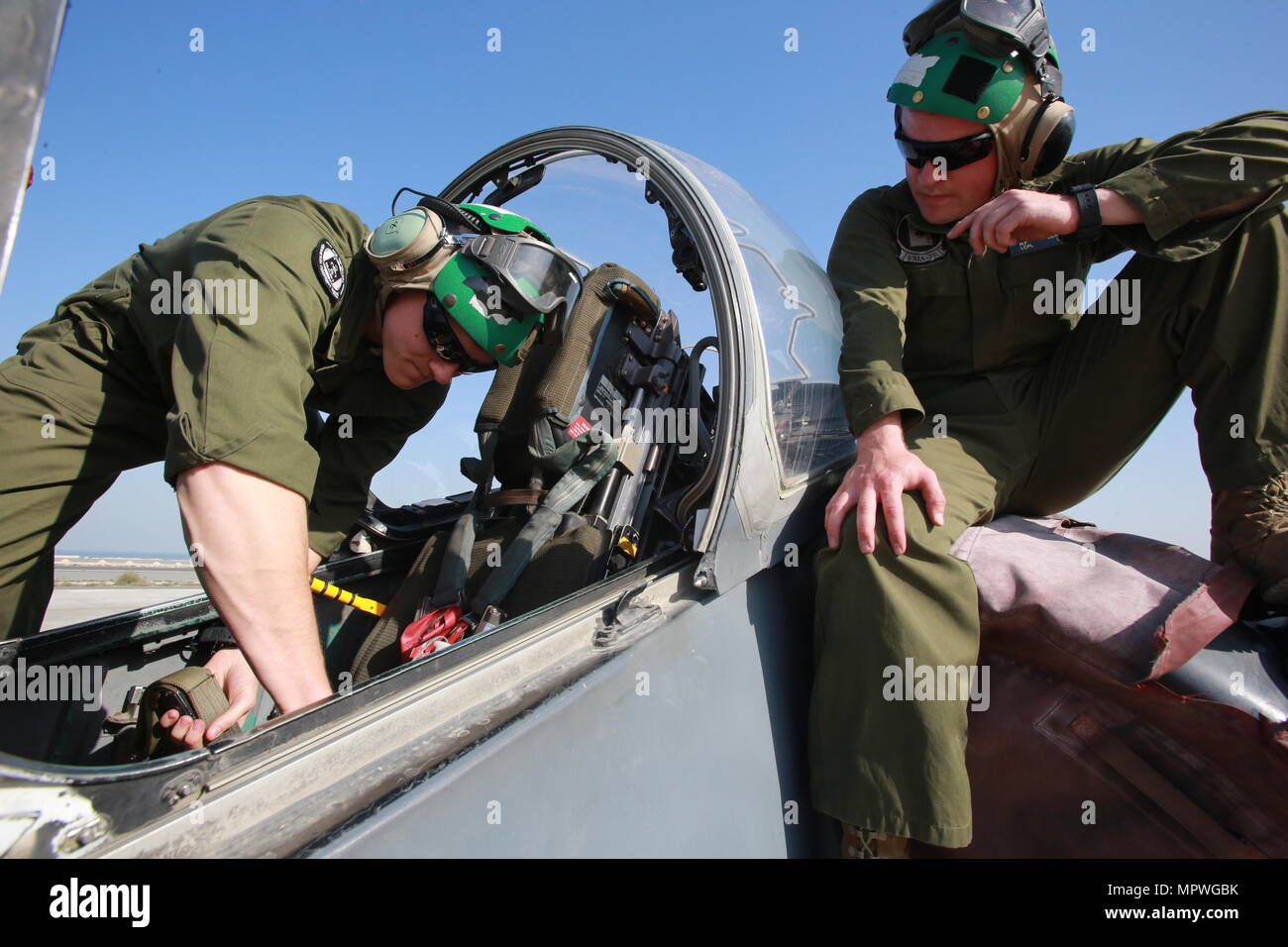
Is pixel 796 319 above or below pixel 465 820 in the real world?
above

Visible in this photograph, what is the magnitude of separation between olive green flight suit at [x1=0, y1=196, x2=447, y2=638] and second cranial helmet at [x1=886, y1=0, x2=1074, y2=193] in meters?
1.29

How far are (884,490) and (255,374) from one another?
1.09 m

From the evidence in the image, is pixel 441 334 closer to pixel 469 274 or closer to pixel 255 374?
pixel 469 274

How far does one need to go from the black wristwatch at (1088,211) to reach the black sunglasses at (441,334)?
1.32 meters

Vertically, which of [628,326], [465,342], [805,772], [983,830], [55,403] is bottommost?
[983,830]

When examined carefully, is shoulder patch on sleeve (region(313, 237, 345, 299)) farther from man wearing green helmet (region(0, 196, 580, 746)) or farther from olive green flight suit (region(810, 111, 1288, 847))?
olive green flight suit (region(810, 111, 1288, 847))

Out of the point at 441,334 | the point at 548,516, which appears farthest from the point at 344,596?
the point at 441,334

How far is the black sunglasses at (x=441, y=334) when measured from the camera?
159 centimetres

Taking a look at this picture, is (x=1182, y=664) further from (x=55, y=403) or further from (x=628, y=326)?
(x=55, y=403)

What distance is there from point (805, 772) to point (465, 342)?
113 centimetres

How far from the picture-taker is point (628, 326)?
228cm
